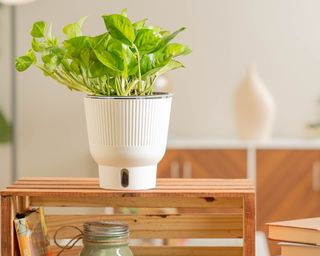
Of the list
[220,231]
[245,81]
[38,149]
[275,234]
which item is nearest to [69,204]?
[220,231]

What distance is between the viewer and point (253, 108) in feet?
15.5

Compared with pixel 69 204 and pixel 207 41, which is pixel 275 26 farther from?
pixel 69 204

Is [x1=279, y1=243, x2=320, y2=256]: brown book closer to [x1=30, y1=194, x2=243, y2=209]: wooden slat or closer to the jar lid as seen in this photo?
[x1=30, y1=194, x2=243, y2=209]: wooden slat

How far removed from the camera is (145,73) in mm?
1733

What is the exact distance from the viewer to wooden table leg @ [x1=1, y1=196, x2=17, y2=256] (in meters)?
1.77

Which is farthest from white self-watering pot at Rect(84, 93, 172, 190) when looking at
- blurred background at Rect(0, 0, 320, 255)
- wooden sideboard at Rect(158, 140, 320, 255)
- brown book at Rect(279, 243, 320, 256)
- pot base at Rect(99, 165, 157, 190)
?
blurred background at Rect(0, 0, 320, 255)

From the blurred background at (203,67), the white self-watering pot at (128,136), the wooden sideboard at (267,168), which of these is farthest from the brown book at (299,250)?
the blurred background at (203,67)

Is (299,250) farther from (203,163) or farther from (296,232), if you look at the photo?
(203,163)

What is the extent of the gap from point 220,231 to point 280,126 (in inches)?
126

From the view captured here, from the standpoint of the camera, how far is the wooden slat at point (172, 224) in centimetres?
189

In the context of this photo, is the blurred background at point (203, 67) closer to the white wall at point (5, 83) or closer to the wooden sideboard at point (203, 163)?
the white wall at point (5, 83)

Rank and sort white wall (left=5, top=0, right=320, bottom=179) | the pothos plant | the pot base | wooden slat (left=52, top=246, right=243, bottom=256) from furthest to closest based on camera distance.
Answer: white wall (left=5, top=0, right=320, bottom=179) < wooden slat (left=52, top=246, right=243, bottom=256) < the pot base < the pothos plant

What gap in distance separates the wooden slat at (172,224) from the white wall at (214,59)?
10.2 ft

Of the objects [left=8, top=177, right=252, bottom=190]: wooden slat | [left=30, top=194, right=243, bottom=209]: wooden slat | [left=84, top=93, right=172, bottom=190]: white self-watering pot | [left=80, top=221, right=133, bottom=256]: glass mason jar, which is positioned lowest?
[left=80, top=221, right=133, bottom=256]: glass mason jar
